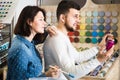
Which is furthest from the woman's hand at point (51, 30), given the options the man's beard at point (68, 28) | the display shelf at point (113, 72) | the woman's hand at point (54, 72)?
the display shelf at point (113, 72)

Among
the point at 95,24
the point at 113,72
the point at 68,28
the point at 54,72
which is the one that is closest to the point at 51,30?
the point at 68,28

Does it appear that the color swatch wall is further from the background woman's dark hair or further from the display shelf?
the background woman's dark hair

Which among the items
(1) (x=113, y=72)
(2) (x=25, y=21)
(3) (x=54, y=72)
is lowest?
(1) (x=113, y=72)

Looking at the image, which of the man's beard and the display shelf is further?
the display shelf

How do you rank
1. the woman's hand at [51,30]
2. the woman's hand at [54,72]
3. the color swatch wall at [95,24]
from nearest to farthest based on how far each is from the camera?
the woman's hand at [54,72], the woman's hand at [51,30], the color swatch wall at [95,24]

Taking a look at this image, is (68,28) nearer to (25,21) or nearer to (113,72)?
(25,21)

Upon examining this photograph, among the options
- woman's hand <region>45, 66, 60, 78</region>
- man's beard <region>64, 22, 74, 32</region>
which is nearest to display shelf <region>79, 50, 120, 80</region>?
man's beard <region>64, 22, 74, 32</region>

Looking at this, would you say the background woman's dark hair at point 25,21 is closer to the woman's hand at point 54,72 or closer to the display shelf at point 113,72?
the woman's hand at point 54,72

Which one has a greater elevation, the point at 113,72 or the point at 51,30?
the point at 51,30

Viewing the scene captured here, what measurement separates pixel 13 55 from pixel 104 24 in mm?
883

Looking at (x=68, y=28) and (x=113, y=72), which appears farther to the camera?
(x=113, y=72)

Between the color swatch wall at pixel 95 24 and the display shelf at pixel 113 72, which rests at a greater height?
the color swatch wall at pixel 95 24

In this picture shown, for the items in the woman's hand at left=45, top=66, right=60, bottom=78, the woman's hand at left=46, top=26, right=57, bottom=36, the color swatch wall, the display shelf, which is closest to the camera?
the woman's hand at left=45, top=66, right=60, bottom=78

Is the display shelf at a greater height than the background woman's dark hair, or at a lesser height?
lesser
